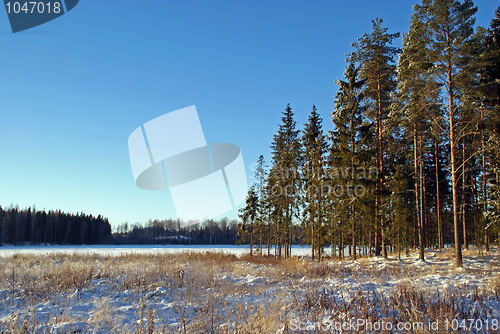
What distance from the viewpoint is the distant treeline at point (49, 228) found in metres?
82.5

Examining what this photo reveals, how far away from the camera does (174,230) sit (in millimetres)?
136500

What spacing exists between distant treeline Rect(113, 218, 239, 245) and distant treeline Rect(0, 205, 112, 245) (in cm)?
1108

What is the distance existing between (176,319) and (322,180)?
17.0 meters

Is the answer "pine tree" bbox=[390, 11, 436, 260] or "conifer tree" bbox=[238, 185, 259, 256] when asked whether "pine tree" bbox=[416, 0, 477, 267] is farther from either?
"conifer tree" bbox=[238, 185, 259, 256]

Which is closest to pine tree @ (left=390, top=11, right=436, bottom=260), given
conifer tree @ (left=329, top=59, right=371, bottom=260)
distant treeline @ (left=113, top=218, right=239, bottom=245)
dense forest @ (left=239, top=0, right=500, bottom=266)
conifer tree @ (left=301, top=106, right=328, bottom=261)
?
dense forest @ (left=239, top=0, right=500, bottom=266)

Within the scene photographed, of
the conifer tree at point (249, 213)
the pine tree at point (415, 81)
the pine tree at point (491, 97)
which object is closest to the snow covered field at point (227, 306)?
the pine tree at point (491, 97)

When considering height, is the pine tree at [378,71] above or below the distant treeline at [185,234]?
above

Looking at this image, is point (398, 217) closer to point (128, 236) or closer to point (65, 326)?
point (65, 326)

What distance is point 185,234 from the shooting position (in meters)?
134

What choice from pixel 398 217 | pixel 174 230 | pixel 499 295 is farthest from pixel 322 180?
pixel 174 230

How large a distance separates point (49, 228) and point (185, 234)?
5751 centimetres

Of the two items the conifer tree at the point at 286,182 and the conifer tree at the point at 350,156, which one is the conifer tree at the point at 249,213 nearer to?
the conifer tree at the point at 286,182

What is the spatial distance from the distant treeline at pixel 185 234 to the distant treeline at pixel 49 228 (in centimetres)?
1108

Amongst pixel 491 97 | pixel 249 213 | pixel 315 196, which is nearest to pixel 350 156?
pixel 315 196
